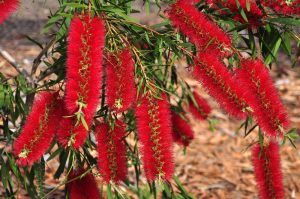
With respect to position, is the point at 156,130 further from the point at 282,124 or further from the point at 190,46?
the point at 190,46

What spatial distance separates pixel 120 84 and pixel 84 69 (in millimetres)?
112

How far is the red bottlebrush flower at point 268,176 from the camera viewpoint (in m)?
1.65

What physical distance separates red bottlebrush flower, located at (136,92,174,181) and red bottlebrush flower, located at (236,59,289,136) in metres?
0.20

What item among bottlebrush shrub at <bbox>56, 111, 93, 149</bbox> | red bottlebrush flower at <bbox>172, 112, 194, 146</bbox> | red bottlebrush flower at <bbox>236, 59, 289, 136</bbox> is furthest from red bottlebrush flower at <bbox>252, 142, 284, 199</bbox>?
red bottlebrush flower at <bbox>172, 112, 194, 146</bbox>

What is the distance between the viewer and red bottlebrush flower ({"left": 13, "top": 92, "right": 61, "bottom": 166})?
4.51ft

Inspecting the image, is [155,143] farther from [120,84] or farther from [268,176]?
[268,176]

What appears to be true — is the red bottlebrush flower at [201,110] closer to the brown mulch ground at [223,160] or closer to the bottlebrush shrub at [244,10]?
the brown mulch ground at [223,160]

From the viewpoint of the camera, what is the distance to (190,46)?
5.54 feet

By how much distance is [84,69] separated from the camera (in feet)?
4.15

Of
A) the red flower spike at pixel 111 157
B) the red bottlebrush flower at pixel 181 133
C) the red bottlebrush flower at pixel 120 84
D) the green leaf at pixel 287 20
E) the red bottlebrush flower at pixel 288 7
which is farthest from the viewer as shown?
the red bottlebrush flower at pixel 181 133

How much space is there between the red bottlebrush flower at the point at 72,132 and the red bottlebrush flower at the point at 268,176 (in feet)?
1.78

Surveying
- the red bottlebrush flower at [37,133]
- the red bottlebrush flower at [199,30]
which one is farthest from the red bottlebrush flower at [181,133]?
the red bottlebrush flower at [37,133]

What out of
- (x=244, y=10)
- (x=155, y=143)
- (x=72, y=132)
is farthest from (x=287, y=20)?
(x=72, y=132)

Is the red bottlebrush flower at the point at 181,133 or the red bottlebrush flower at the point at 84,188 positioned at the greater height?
the red bottlebrush flower at the point at 181,133
